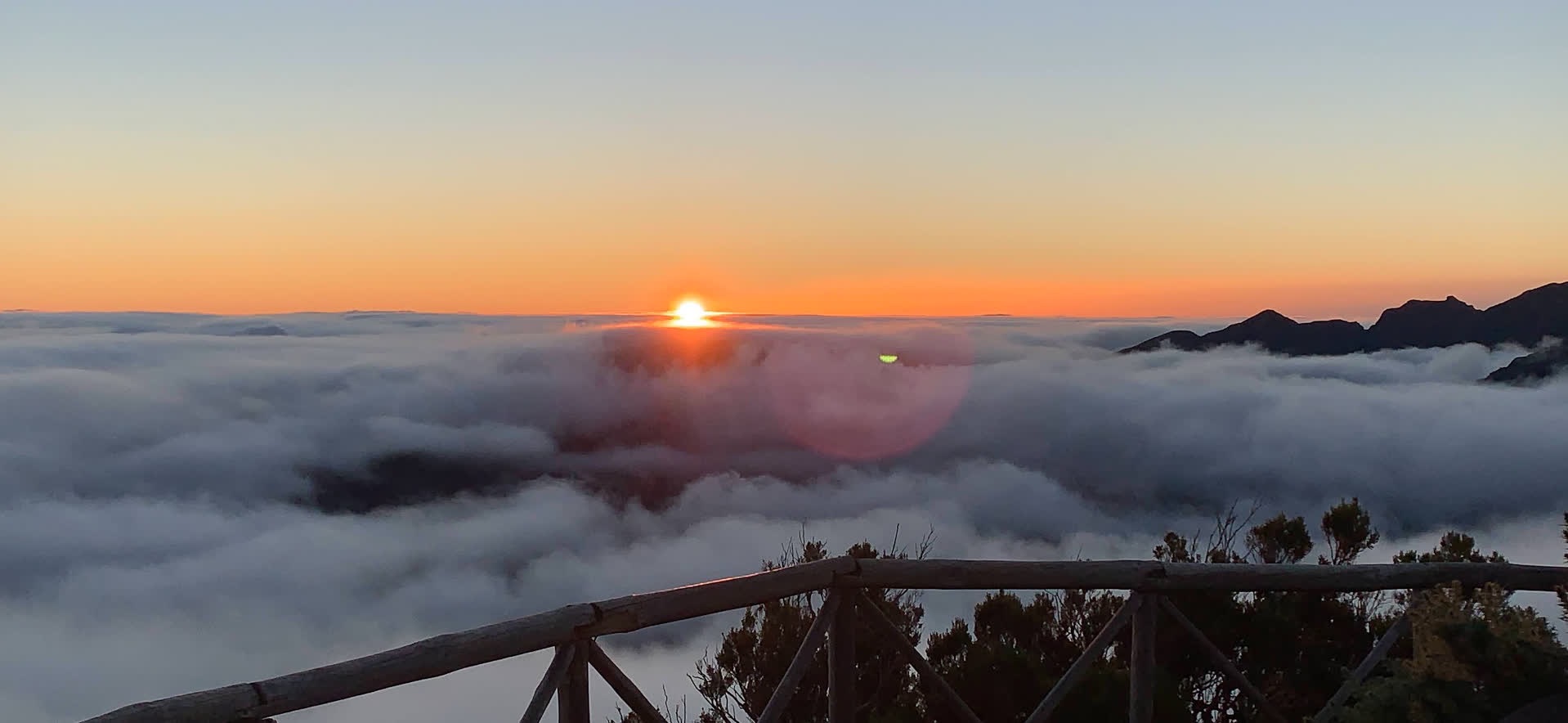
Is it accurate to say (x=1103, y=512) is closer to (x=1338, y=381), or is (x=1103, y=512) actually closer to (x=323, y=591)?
(x=1338, y=381)

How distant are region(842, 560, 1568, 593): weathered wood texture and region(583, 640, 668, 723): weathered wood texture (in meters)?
0.81

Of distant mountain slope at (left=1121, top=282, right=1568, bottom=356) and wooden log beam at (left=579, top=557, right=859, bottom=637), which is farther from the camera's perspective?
distant mountain slope at (left=1121, top=282, right=1568, bottom=356)

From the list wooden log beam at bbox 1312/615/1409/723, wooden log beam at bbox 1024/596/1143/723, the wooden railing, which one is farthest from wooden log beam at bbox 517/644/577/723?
wooden log beam at bbox 1312/615/1409/723

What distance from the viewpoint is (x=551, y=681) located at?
323 cm

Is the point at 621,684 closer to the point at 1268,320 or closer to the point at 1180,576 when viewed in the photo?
the point at 1180,576

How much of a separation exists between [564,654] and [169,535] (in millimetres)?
174387

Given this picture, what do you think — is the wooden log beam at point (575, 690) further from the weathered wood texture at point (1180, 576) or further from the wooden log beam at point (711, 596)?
the weathered wood texture at point (1180, 576)

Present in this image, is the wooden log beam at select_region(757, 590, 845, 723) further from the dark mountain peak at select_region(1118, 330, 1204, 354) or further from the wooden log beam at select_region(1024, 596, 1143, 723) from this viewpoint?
the dark mountain peak at select_region(1118, 330, 1204, 354)

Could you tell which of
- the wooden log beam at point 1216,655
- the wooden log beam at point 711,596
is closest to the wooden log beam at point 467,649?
the wooden log beam at point 711,596

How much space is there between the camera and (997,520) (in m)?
104

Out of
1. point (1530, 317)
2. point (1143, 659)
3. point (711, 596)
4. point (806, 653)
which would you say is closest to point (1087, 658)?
point (1143, 659)

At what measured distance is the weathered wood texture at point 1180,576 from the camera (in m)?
3.91

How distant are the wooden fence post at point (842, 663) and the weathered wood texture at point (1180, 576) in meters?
0.18

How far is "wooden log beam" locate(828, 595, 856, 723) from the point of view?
390 centimetres
